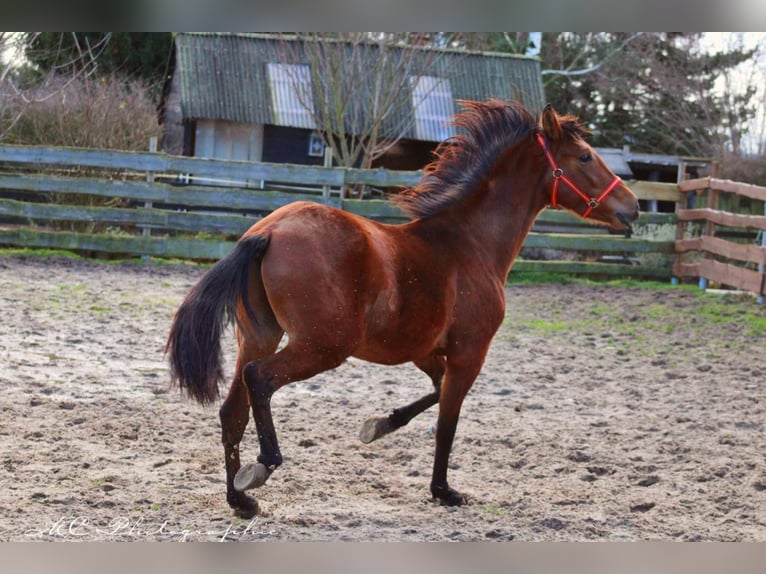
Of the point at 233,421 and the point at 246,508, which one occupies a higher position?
the point at 233,421

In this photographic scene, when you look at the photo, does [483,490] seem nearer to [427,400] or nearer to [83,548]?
[427,400]

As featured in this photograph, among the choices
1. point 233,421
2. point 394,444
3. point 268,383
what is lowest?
point 394,444

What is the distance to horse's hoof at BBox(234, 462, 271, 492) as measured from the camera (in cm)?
342

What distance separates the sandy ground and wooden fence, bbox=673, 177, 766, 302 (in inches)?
89.2

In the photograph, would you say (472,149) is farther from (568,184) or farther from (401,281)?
(401,281)

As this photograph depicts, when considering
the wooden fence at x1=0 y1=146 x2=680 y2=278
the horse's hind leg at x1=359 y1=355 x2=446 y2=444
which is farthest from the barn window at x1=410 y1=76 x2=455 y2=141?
the horse's hind leg at x1=359 y1=355 x2=446 y2=444

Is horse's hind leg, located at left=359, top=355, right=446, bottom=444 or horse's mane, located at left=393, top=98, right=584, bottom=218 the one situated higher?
horse's mane, located at left=393, top=98, right=584, bottom=218

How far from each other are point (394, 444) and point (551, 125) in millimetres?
1871

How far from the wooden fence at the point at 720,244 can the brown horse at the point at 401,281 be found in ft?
21.0

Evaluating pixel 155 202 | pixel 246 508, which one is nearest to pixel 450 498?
pixel 246 508

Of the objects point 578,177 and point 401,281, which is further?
point 578,177

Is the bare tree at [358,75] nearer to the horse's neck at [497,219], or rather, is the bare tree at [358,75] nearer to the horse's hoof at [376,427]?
the horse's neck at [497,219]

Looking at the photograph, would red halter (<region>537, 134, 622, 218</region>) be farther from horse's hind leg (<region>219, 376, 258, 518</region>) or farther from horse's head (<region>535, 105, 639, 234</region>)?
horse's hind leg (<region>219, 376, 258, 518</region>)

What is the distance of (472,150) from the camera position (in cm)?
440
